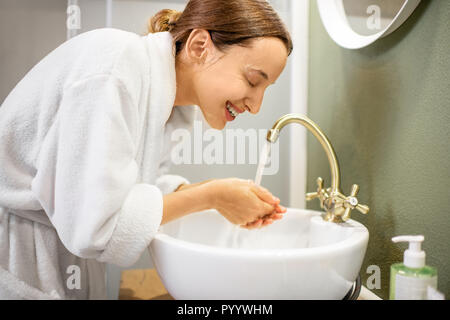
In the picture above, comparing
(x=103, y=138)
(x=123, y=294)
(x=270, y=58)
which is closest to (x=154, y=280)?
(x=123, y=294)

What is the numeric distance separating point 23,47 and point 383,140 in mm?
923

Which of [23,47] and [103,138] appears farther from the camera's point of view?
[23,47]

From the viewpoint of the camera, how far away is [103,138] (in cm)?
59

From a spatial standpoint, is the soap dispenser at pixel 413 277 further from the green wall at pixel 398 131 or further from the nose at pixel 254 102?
the nose at pixel 254 102

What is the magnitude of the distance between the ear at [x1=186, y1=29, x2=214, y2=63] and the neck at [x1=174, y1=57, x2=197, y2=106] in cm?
5

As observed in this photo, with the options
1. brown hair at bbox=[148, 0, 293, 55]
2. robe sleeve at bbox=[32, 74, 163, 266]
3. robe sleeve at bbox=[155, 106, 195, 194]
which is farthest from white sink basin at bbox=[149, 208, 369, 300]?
brown hair at bbox=[148, 0, 293, 55]

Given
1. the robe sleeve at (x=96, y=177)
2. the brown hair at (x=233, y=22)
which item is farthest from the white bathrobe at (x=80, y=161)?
the brown hair at (x=233, y=22)

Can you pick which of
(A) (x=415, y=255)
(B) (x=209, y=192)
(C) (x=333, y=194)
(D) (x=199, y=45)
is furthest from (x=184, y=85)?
(A) (x=415, y=255)

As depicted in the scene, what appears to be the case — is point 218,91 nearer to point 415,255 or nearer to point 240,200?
point 240,200

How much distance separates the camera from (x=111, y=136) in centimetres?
60

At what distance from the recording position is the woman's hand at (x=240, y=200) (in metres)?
0.73

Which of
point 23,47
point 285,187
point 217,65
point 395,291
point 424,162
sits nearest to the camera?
point 395,291

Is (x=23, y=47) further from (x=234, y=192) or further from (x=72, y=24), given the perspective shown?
(x=234, y=192)

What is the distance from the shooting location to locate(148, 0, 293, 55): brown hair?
784 mm
